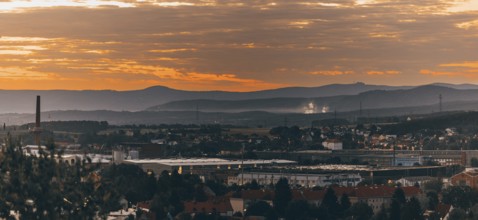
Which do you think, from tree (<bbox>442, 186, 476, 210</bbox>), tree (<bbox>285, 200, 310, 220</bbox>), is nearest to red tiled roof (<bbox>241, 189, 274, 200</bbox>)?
tree (<bbox>285, 200, 310, 220</bbox>)

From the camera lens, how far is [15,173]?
137ft

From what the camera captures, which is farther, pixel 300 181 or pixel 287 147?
pixel 287 147

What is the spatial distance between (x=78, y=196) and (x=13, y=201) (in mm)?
1713

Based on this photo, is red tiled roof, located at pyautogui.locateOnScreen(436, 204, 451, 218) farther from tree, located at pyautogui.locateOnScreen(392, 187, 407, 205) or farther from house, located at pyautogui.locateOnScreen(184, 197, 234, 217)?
house, located at pyautogui.locateOnScreen(184, 197, 234, 217)

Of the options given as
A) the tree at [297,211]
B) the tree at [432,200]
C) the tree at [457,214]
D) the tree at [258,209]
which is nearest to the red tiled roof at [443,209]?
the tree at [432,200]

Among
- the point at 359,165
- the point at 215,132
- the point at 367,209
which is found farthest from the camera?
the point at 215,132

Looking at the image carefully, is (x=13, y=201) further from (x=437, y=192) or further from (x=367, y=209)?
(x=437, y=192)

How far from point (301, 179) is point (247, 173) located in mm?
5004

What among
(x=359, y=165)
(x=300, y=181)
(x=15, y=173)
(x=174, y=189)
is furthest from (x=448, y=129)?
(x=15, y=173)

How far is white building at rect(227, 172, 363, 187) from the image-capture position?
107688 mm

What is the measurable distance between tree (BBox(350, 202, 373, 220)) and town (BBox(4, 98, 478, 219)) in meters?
0.08

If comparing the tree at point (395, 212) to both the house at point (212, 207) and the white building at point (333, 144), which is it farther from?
the white building at point (333, 144)

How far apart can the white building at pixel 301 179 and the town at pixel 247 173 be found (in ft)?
0.48

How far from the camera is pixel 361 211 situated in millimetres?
79875
